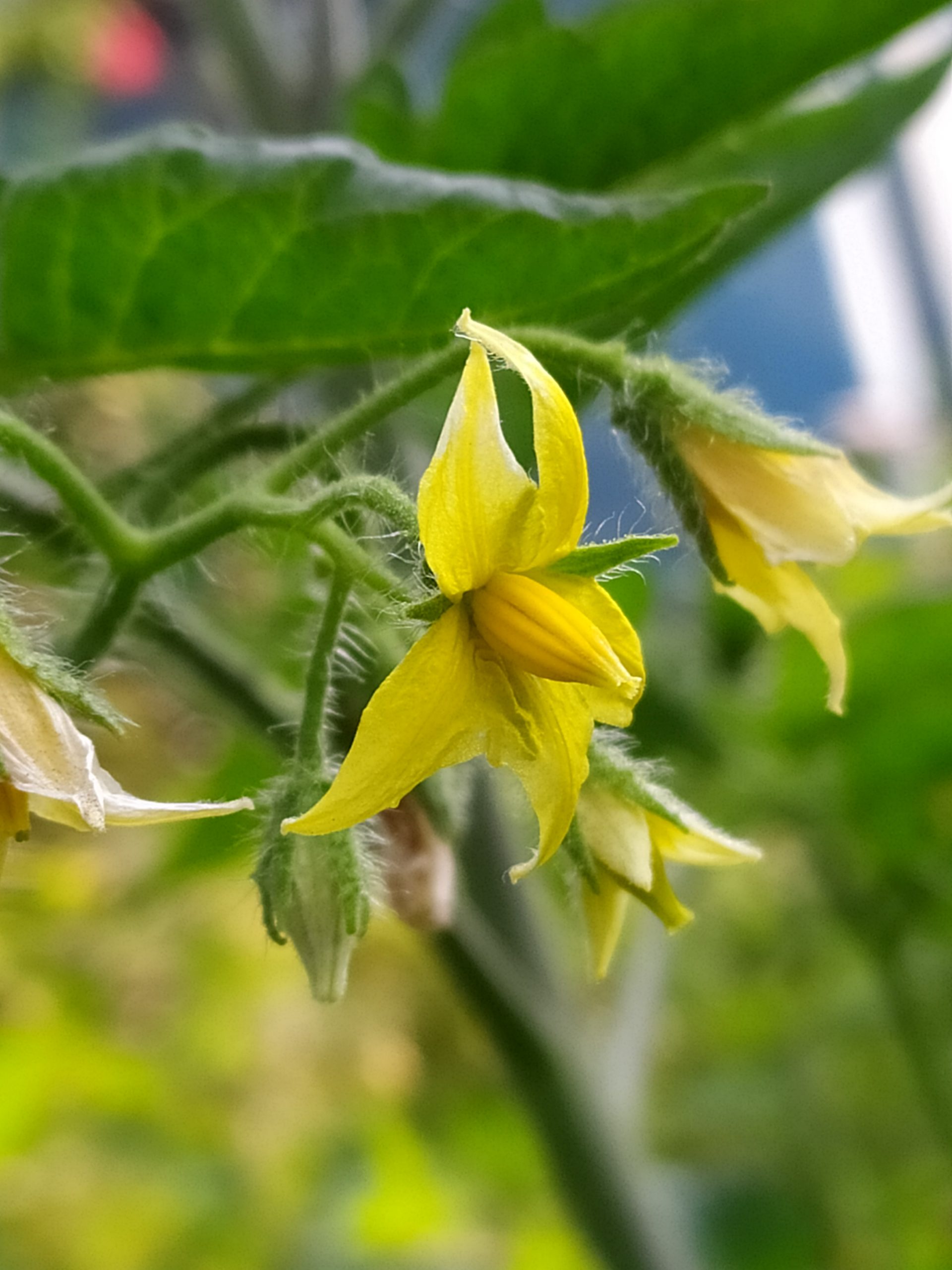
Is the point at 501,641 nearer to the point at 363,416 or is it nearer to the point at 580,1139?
the point at 363,416

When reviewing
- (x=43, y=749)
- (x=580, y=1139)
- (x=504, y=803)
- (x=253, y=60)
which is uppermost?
(x=253, y=60)

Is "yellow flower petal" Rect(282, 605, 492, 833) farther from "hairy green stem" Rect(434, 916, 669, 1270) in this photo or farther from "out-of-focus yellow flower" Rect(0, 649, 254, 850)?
"hairy green stem" Rect(434, 916, 669, 1270)

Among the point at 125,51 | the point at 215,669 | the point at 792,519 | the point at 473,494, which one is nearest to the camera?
the point at 473,494

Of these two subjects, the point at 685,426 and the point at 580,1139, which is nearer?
the point at 685,426

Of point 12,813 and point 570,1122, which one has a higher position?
point 12,813

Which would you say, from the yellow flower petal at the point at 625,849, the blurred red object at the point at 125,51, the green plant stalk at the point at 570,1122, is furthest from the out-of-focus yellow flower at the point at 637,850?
the blurred red object at the point at 125,51

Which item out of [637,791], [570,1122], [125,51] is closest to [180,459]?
[637,791]

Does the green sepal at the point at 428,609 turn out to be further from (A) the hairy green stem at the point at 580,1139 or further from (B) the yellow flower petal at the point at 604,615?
(A) the hairy green stem at the point at 580,1139

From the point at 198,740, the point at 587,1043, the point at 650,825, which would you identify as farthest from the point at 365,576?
the point at 198,740
